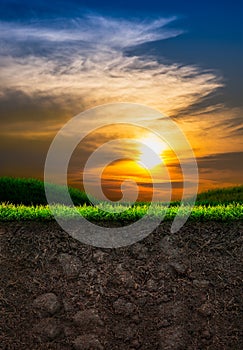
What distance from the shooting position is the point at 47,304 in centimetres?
798

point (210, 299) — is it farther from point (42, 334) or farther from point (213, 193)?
point (213, 193)

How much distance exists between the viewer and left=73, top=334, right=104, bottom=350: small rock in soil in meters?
7.67

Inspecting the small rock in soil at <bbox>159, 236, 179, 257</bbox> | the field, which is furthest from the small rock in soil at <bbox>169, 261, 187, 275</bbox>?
the small rock in soil at <bbox>159, 236, 179, 257</bbox>

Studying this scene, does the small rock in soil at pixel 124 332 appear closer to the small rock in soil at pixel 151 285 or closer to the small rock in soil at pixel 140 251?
the small rock in soil at pixel 151 285

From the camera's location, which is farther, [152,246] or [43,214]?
[43,214]

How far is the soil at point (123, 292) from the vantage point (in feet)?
25.5

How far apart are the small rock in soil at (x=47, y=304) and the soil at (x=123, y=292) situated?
15mm

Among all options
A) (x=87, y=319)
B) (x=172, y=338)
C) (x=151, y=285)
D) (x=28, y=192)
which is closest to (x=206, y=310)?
(x=172, y=338)

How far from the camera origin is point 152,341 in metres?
7.71

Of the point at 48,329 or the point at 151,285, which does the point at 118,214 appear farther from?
the point at 48,329

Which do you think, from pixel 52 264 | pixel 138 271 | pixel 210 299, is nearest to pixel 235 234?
pixel 210 299

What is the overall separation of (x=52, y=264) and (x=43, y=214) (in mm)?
1088

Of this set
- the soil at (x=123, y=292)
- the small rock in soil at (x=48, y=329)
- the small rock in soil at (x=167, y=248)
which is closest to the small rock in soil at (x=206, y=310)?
the soil at (x=123, y=292)

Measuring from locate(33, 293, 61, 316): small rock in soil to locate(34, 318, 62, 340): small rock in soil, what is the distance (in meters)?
0.12
